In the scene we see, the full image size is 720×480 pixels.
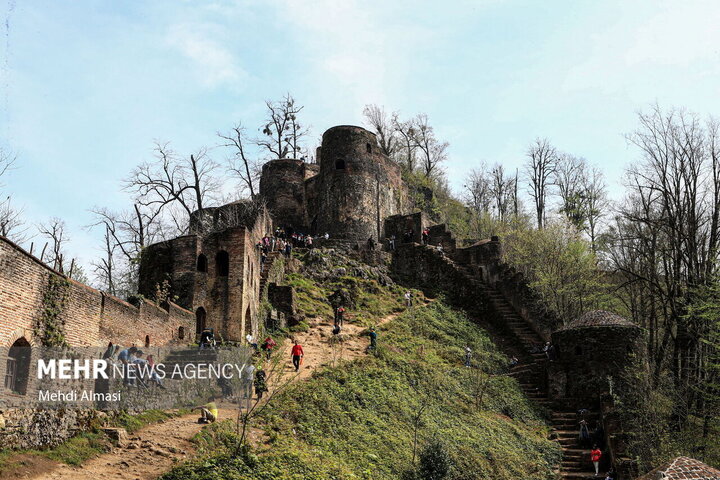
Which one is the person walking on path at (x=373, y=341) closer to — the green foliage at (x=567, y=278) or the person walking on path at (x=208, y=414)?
the person walking on path at (x=208, y=414)

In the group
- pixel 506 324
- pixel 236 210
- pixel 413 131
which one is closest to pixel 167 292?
pixel 236 210

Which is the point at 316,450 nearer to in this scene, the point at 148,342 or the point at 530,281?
the point at 148,342

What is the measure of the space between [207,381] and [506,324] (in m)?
17.9

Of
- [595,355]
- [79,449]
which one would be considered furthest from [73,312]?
[595,355]

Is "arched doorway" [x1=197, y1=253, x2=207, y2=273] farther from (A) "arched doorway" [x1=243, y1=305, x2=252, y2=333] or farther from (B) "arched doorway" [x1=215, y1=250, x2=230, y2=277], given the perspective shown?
(A) "arched doorway" [x1=243, y1=305, x2=252, y2=333]

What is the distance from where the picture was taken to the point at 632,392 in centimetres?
2561

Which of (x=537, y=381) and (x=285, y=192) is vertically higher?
(x=285, y=192)

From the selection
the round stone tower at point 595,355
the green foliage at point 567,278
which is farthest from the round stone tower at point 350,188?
the round stone tower at point 595,355

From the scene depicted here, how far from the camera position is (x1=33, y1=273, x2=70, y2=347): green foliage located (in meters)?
14.3

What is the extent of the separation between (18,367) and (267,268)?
683 inches

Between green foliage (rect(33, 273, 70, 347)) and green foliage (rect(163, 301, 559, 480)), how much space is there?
3967mm

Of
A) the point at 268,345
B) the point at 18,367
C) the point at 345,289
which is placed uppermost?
the point at 345,289

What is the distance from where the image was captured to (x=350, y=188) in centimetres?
4106

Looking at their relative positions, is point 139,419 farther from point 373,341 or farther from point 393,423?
point 373,341
